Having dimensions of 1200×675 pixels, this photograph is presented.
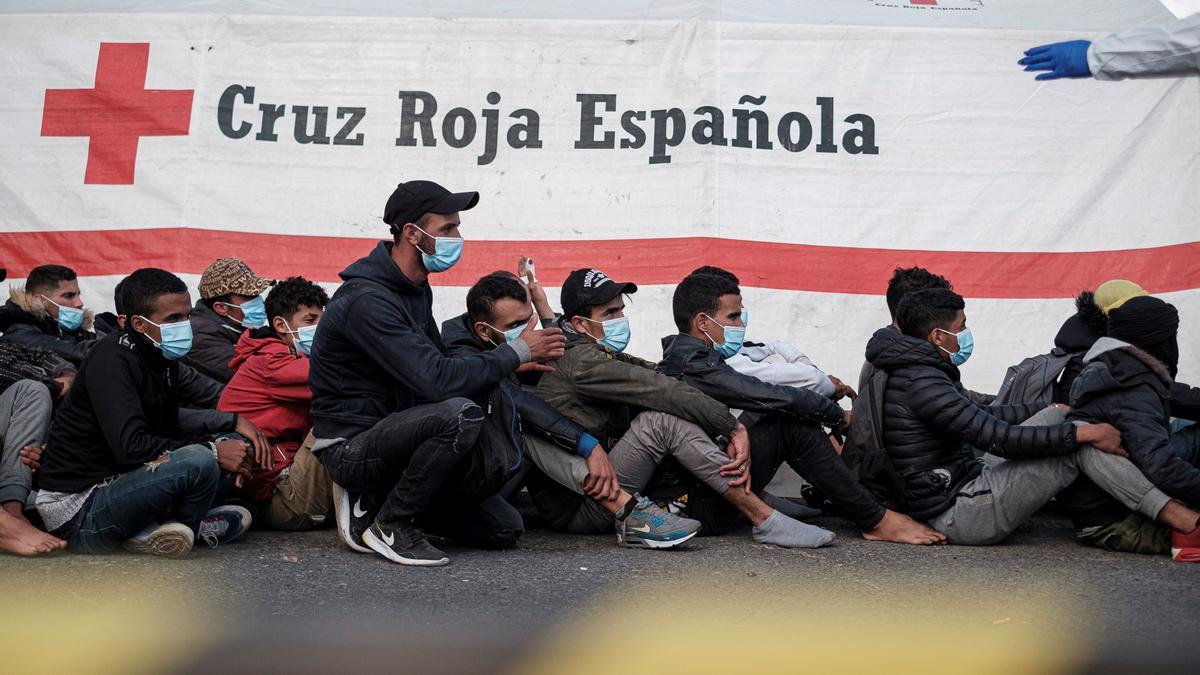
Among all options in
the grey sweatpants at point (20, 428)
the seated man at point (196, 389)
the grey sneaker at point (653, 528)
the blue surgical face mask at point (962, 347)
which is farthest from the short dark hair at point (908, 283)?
the grey sweatpants at point (20, 428)

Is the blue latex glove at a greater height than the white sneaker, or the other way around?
the blue latex glove

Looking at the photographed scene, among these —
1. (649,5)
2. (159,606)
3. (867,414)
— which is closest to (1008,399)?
(867,414)

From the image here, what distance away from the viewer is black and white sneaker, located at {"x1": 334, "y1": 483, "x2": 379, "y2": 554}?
14.6 feet

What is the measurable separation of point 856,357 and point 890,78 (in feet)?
5.64

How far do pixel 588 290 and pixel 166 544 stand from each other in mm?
1910

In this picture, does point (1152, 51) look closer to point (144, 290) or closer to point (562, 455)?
point (562, 455)

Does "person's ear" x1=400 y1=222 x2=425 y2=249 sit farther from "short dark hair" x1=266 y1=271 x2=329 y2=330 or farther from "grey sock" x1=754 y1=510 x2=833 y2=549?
"grey sock" x1=754 y1=510 x2=833 y2=549

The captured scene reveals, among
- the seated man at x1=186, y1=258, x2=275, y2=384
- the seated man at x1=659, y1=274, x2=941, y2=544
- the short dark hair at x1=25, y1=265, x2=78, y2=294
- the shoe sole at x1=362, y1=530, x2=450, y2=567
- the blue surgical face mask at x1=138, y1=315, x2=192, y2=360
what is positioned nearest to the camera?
the shoe sole at x1=362, y1=530, x2=450, y2=567

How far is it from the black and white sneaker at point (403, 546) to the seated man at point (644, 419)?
33.9 inches

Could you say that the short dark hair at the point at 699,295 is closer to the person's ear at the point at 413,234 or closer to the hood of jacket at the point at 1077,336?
the person's ear at the point at 413,234

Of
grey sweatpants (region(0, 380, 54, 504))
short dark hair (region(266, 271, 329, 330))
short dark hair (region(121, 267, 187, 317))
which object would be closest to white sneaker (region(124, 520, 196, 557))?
grey sweatpants (region(0, 380, 54, 504))

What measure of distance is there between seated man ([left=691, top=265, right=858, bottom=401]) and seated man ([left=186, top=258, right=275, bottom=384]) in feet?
6.93

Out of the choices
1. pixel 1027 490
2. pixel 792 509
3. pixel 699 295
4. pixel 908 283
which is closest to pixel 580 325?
pixel 699 295

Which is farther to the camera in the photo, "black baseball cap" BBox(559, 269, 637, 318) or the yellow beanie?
the yellow beanie
